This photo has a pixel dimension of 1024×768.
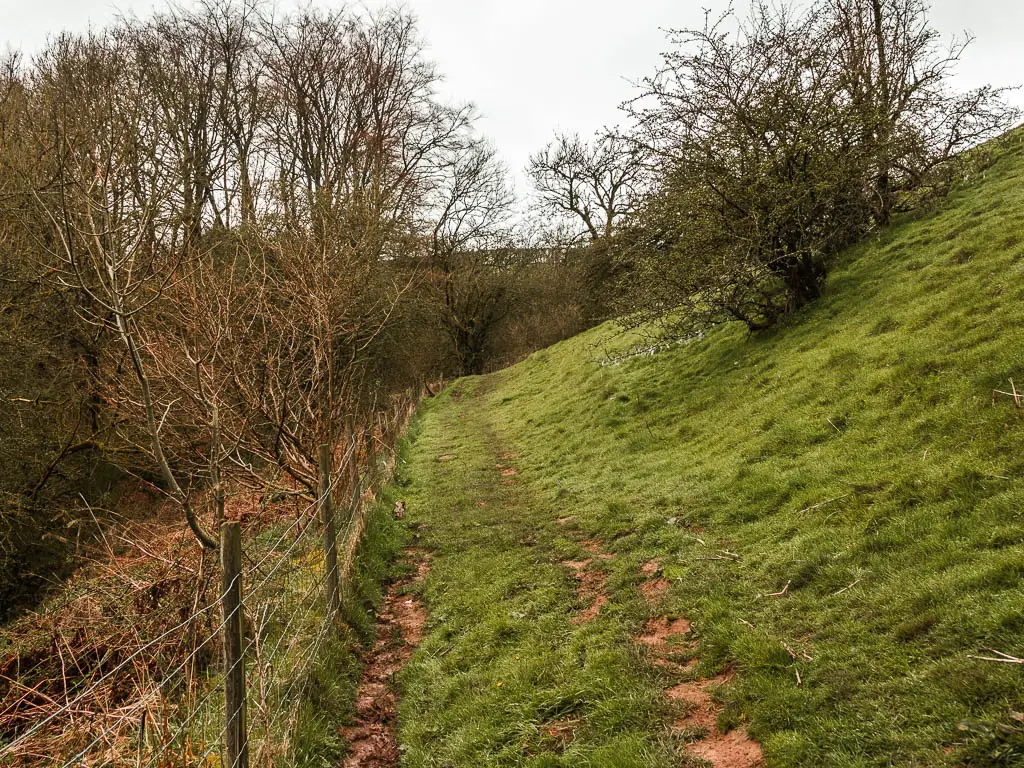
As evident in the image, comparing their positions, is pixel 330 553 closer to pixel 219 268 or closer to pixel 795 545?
pixel 795 545

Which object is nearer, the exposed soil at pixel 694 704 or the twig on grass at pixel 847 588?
the exposed soil at pixel 694 704

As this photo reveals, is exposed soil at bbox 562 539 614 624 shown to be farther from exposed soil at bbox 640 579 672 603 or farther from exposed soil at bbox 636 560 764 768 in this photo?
exposed soil at bbox 636 560 764 768

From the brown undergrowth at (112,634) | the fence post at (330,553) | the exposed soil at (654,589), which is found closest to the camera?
the brown undergrowth at (112,634)

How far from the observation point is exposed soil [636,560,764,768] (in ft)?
11.6

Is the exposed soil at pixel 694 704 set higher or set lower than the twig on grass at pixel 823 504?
lower

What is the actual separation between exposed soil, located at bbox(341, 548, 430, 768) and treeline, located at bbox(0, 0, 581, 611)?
1.91 metres

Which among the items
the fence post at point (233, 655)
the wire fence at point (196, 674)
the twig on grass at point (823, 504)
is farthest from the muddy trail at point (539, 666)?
the twig on grass at point (823, 504)

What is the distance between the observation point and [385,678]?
5422 mm

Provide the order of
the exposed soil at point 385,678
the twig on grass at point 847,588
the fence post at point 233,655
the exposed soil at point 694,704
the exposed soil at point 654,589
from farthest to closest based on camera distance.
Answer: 1. the exposed soil at point 654,589
2. the twig on grass at point 847,588
3. the exposed soil at point 385,678
4. the exposed soil at point 694,704
5. the fence post at point 233,655

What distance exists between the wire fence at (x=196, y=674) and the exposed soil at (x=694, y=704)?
8.63 ft

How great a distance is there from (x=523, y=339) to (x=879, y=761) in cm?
3123

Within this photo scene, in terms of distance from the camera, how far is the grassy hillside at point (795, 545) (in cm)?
360

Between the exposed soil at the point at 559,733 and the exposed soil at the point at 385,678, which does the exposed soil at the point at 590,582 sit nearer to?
the exposed soil at the point at 559,733

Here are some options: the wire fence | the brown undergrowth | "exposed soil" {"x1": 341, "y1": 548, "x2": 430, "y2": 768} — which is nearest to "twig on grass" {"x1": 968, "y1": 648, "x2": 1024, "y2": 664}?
"exposed soil" {"x1": 341, "y1": 548, "x2": 430, "y2": 768}
